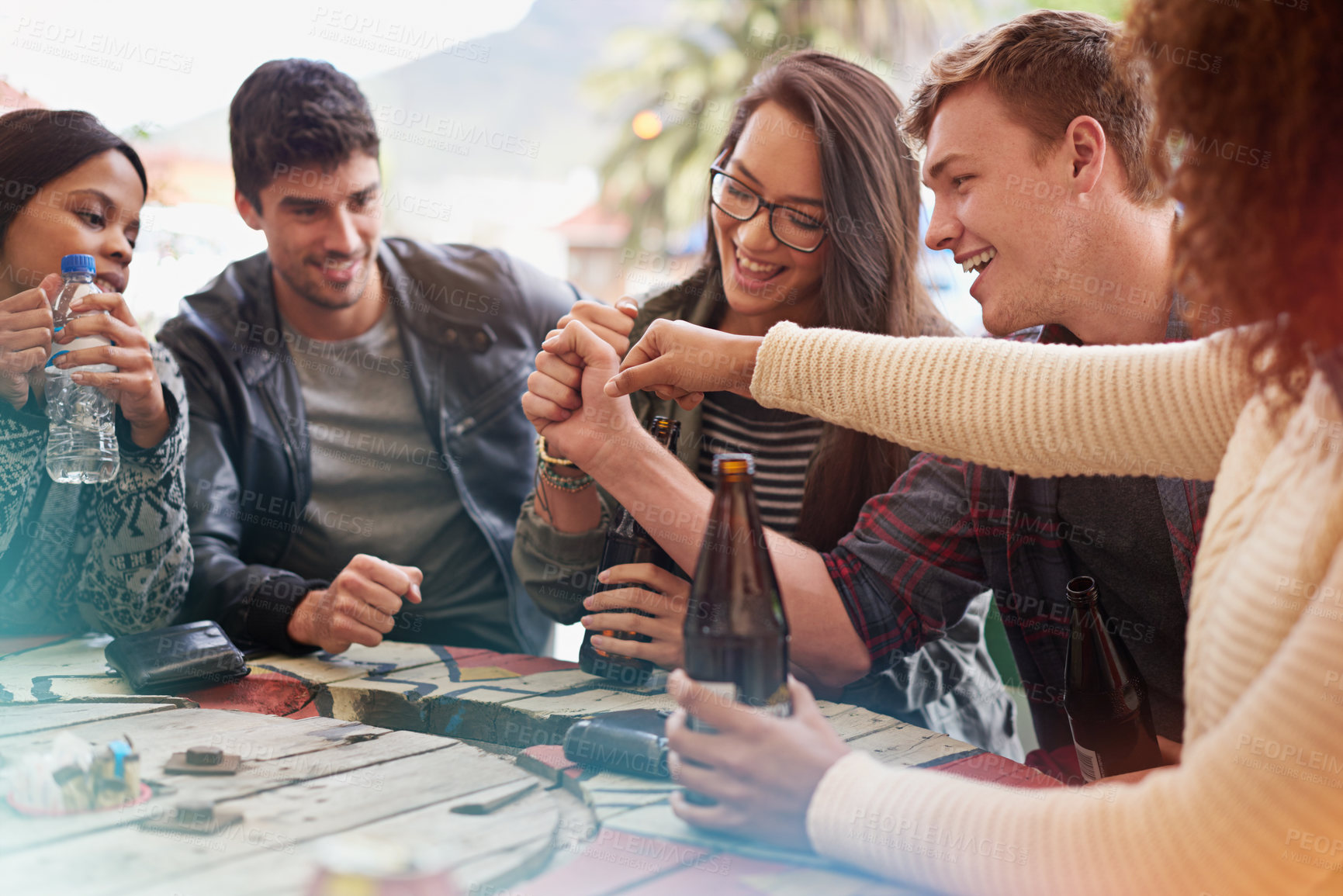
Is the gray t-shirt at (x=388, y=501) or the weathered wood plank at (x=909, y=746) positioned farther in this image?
the gray t-shirt at (x=388, y=501)

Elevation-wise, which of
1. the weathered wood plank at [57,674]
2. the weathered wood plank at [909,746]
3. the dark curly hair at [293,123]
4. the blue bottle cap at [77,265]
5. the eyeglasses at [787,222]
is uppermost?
the dark curly hair at [293,123]

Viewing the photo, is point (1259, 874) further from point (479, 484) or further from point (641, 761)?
point (479, 484)

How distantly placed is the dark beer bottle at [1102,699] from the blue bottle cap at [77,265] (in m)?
1.68

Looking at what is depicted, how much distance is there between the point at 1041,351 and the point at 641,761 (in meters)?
0.68

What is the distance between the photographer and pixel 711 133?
14.4m

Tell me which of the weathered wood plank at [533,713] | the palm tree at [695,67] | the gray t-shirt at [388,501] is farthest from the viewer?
the palm tree at [695,67]

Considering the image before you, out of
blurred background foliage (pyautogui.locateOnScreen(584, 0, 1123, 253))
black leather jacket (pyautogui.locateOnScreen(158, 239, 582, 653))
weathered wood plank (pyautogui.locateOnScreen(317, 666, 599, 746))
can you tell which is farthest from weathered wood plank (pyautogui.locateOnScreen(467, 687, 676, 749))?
blurred background foliage (pyautogui.locateOnScreen(584, 0, 1123, 253))

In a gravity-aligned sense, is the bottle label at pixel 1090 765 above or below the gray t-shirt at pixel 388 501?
below

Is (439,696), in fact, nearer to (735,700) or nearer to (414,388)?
(735,700)

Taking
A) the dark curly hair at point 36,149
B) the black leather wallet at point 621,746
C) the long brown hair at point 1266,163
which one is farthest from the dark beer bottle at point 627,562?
the dark curly hair at point 36,149

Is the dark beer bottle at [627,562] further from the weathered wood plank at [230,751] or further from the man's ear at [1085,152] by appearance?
the man's ear at [1085,152]

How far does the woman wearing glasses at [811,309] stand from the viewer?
6.23 feet

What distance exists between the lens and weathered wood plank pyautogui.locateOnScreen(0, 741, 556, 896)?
792 millimetres

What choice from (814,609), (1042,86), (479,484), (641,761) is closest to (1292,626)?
(641,761)
